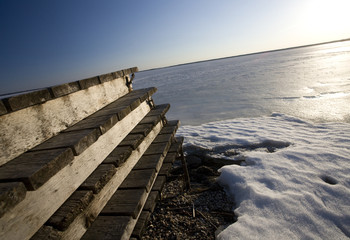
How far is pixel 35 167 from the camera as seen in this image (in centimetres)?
122

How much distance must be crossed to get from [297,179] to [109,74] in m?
5.47

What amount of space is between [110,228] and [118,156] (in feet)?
2.35

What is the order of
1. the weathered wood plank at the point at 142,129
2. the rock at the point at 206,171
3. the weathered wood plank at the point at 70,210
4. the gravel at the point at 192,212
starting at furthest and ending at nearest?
the rock at the point at 206,171, the gravel at the point at 192,212, the weathered wood plank at the point at 142,129, the weathered wood plank at the point at 70,210

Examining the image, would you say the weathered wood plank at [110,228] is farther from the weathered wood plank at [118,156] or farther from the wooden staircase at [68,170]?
the weathered wood plank at [118,156]

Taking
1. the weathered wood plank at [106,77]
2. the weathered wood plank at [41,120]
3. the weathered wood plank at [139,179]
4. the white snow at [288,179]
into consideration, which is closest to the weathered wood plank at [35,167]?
the weathered wood plank at [41,120]

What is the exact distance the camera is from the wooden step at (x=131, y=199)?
161 cm

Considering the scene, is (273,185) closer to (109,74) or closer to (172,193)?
(172,193)

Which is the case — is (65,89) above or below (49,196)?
above

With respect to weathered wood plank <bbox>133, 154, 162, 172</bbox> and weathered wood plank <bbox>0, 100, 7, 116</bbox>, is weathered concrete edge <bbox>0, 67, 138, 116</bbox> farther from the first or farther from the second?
weathered wood plank <bbox>133, 154, 162, 172</bbox>

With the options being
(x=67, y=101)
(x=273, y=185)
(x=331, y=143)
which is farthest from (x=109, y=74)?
(x=331, y=143)

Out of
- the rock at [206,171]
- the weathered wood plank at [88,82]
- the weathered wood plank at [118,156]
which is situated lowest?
the rock at [206,171]

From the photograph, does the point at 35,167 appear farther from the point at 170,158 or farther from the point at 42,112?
the point at 170,158

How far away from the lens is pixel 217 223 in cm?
420

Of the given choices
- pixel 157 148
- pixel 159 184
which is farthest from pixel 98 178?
pixel 157 148
